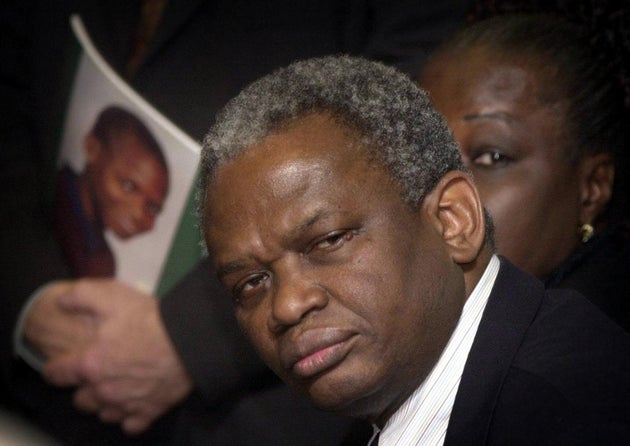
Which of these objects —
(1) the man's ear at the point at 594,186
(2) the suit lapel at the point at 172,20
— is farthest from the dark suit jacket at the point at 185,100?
(1) the man's ear at the point at 594,186

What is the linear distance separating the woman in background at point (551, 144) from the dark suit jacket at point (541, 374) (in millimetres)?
426

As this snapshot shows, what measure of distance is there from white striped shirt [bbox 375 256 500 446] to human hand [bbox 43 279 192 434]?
0.79m

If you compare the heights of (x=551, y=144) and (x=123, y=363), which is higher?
(x=551, y=144)

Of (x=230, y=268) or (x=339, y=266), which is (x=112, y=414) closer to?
(x=230, y=268)

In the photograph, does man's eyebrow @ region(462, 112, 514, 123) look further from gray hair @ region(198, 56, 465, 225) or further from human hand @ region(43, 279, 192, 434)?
human hand @ region(43, 279, 192, 434)

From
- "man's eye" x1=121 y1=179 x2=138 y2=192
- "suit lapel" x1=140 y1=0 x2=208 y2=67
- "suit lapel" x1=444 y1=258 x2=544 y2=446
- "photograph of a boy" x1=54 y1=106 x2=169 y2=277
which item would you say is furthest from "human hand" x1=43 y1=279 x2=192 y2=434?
"suit lapel" x1=444 y1=258 x2=544 y2=446

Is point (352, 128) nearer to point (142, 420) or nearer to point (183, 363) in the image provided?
point (183, 363)

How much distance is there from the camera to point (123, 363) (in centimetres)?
209

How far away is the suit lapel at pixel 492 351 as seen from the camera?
122 centimetres

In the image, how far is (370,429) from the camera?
164 cm

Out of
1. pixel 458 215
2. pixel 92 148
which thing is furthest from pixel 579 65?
pixel 92 148

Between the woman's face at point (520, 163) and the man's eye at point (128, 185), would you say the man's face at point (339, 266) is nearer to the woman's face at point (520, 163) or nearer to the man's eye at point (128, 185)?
the woman's face at point (520, 163)

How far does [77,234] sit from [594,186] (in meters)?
1.28

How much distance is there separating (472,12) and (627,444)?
1329 millimetres
